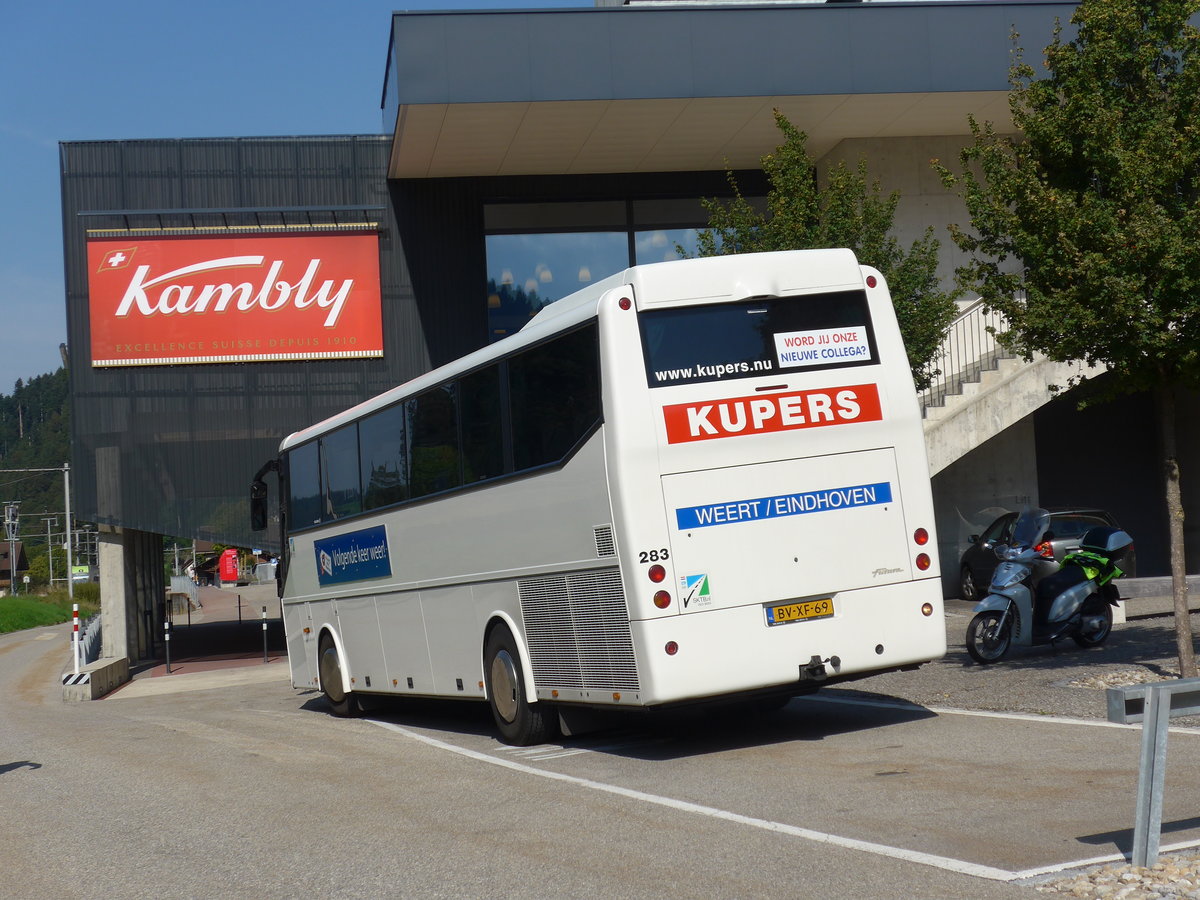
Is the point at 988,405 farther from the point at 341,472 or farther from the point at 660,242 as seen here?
the point at 341,472

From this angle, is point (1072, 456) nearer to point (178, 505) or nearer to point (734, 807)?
point (178, 505)

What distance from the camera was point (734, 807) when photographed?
7.54 meters

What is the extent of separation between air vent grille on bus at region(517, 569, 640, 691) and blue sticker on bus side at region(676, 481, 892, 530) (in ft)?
2.31

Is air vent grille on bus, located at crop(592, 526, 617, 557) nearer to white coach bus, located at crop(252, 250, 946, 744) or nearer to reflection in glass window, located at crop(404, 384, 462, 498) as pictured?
white coach bus, located at crop(252, 250, 946, 744)

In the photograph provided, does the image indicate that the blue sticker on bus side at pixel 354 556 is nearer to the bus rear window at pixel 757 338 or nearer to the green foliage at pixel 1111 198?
the bus rear window at pixel 757 338

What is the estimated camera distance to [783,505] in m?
9.75

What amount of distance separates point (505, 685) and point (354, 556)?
382 centimetres

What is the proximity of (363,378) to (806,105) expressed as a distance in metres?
9.96

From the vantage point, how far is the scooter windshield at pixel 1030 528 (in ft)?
46.6

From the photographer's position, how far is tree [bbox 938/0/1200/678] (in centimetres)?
1146

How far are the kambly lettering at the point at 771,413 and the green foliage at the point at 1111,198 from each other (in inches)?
116

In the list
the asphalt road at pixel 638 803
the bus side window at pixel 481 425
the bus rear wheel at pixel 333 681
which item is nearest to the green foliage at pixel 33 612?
the bus rear wheel at pixel 333 681

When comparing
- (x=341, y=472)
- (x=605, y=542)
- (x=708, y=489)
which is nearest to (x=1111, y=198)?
(x=708, y=489)

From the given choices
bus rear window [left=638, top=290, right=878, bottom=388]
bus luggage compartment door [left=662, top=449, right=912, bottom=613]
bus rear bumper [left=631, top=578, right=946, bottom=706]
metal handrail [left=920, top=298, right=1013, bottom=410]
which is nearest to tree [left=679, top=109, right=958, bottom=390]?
metal handrail [left=920, top=298, right=1013, bottom=410]
